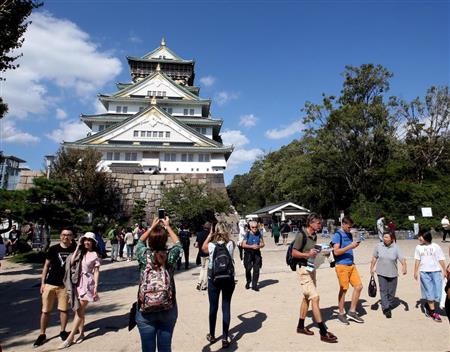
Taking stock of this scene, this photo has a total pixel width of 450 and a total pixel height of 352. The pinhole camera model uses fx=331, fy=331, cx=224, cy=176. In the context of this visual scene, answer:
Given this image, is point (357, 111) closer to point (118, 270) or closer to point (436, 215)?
point (436, 215)

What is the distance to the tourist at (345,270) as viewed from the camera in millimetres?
5582

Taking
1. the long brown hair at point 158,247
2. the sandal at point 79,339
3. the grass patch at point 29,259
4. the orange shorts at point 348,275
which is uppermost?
the long brown hair at point 158,247

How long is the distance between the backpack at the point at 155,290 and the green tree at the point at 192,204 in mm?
21286

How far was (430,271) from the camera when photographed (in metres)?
5.91

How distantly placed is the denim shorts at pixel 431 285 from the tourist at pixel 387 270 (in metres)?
0.35

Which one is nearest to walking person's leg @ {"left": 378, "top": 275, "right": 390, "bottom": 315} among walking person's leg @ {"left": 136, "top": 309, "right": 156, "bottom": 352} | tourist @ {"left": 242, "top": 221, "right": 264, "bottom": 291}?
tourist @ {"left": 242, "top": 221, "right": 264, "bottom": 291}

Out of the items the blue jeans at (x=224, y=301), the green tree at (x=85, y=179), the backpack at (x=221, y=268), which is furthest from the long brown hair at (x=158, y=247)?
the green tree at (x=85, y=179)

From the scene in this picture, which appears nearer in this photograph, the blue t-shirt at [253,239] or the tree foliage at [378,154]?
the blue t-shirt at [253,239]

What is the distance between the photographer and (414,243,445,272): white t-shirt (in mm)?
5898

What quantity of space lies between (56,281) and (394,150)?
27058 millimetres

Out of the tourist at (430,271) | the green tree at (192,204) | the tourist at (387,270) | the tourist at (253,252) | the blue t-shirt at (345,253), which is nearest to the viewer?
the blue t-shirt at (345,253)

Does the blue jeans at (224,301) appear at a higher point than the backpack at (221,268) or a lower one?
lower

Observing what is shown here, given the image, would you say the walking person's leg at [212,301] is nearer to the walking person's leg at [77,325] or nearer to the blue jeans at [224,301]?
the blue jeans at [224,301]

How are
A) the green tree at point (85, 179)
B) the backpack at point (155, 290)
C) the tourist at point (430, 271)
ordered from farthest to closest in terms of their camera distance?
the green tree at point (85, 179) → the tourist at point (430, 271) → the backpack at point (155, 290)
